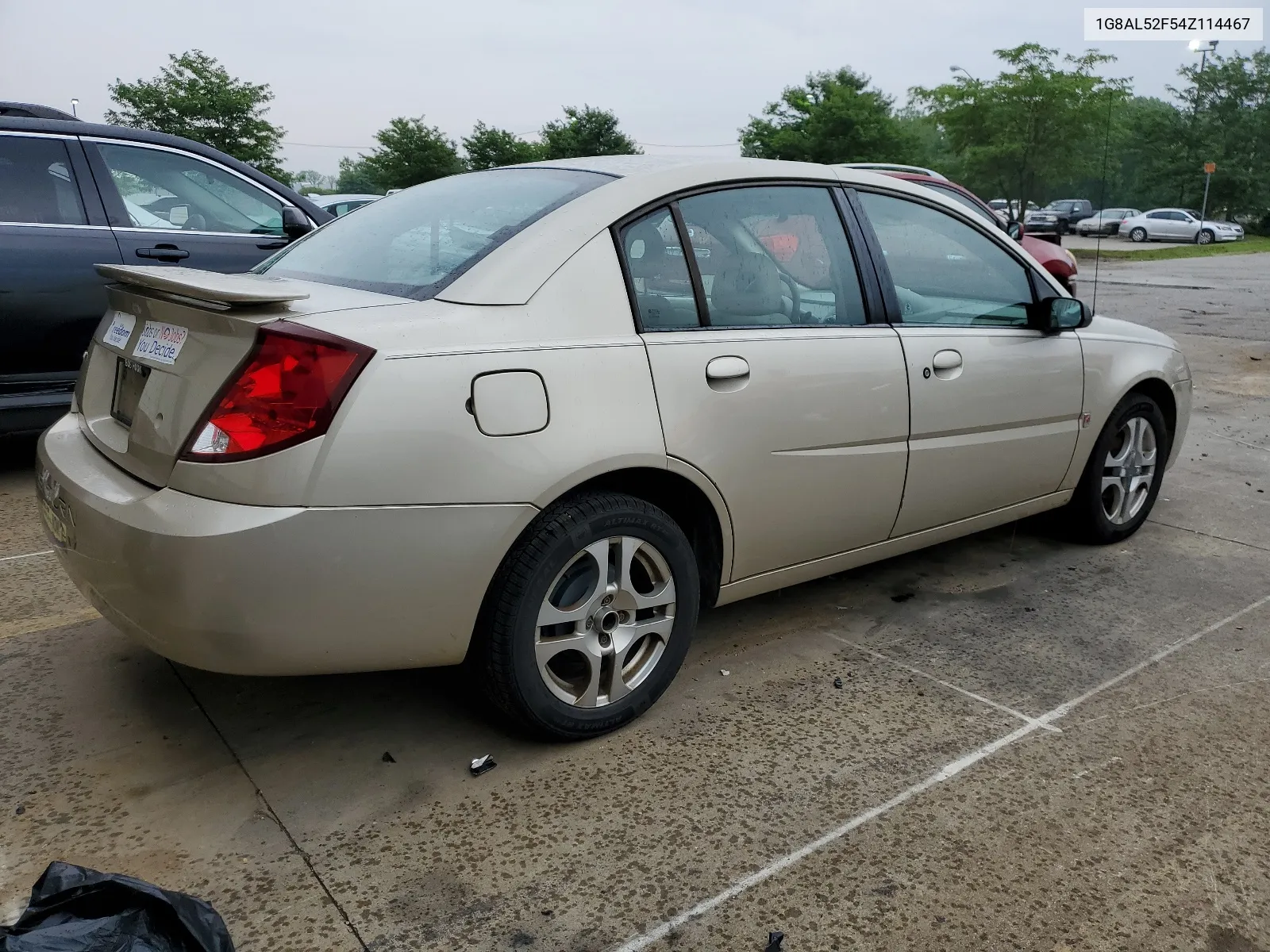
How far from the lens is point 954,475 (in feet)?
12.2

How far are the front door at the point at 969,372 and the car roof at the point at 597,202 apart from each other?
340 millimetres

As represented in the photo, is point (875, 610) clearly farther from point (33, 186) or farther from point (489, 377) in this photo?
point (33, 186)

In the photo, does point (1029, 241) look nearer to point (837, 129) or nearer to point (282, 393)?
point (282, 393)

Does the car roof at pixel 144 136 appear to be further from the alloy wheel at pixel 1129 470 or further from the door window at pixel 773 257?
the alloy wheel at pixel 1129 470

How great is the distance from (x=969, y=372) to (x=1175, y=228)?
4659cm

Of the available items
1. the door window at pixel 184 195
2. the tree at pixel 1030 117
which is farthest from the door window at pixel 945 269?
the tree at pixel 1030 117

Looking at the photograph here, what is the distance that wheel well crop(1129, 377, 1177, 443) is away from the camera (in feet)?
15.0

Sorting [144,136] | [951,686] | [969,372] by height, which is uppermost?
[144,136]

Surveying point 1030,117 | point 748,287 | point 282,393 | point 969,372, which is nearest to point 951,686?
point 969,372

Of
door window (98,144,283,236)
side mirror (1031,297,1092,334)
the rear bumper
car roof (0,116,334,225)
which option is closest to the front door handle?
door window (98,144,283,236)

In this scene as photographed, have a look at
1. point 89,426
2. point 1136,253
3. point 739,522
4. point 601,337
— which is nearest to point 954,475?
point 739,522

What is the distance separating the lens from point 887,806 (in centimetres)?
261

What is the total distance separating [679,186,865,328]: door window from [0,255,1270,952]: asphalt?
1137 millimetres

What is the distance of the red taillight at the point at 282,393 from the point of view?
2309 mm
